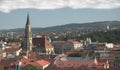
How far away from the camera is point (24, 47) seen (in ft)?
253

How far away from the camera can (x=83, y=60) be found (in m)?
53.6

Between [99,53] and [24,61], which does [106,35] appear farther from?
[24,61]

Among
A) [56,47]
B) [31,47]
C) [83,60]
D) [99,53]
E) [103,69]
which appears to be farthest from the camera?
[56,47]

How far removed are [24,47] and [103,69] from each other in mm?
35437

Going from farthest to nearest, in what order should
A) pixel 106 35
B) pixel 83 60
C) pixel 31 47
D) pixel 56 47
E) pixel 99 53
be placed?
pixel 106 35, pixel 56 47, pixel 31 47, pixel 99 53, pixel 83 60

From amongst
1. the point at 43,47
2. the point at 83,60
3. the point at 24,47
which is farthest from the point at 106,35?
the point at 83,60

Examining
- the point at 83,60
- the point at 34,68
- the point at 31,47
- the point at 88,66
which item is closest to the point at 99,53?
the point at 31,47

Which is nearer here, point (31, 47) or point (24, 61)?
point (24, 61)

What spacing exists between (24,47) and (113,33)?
6358 cm

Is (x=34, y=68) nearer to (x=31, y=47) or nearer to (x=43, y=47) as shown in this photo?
(x=31, y=47)

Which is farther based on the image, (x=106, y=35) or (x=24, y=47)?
(x=106, y=35)

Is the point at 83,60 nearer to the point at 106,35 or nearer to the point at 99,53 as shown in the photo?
the point at 99,53

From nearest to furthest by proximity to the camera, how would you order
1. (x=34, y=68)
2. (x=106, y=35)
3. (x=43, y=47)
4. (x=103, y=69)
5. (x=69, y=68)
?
(x=34, y=68) → (x=103, y=69) → (x=69, y=68) → (x=43, y=47) → (x=106, y=35)

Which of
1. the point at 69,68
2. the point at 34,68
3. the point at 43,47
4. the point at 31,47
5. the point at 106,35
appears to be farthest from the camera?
the point at 106,35
